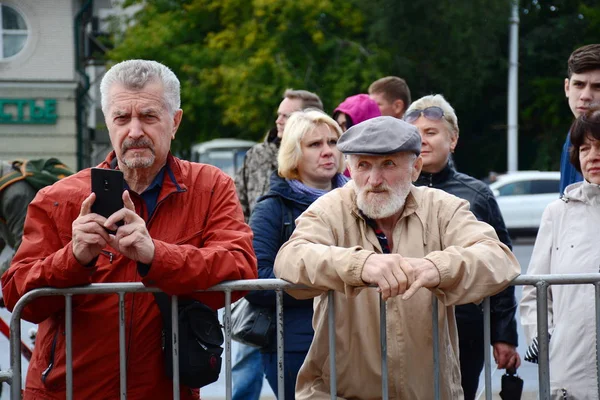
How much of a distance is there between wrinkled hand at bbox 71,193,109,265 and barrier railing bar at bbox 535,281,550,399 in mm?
1591

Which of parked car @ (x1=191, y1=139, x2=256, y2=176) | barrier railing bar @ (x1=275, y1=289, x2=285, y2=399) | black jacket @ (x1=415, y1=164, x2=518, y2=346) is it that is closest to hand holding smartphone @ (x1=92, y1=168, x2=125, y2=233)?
barrier railing bar @ (x1=275, y1=289, x2=285, y2=399)

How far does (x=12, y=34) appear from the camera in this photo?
29766mm

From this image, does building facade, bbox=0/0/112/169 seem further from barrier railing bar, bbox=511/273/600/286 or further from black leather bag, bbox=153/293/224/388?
barrier railing bar, bbox=511/273/600/286

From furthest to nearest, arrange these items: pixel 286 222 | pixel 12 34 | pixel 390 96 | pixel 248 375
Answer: pixel 12 34
pixel 390 96
pixel 248 375
pixel 286 222

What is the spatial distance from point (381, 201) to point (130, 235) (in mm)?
931

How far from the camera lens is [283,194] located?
15.9 feet

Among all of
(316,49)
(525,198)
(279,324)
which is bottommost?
(525,198)

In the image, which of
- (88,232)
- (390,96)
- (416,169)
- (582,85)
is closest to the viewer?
(88,232)

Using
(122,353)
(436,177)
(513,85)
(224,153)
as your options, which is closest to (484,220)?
(436,177)

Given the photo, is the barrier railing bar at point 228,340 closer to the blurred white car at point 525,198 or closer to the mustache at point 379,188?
the mustache at point 379,188

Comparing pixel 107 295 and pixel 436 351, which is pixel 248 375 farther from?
pixel 436 351

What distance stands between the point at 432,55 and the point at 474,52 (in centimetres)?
123

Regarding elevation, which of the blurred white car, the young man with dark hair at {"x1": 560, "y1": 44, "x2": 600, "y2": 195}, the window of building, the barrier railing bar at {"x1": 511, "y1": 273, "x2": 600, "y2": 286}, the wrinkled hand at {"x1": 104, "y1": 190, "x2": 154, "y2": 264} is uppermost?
the window of building

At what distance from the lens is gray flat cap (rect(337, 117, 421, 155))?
12.0ft
